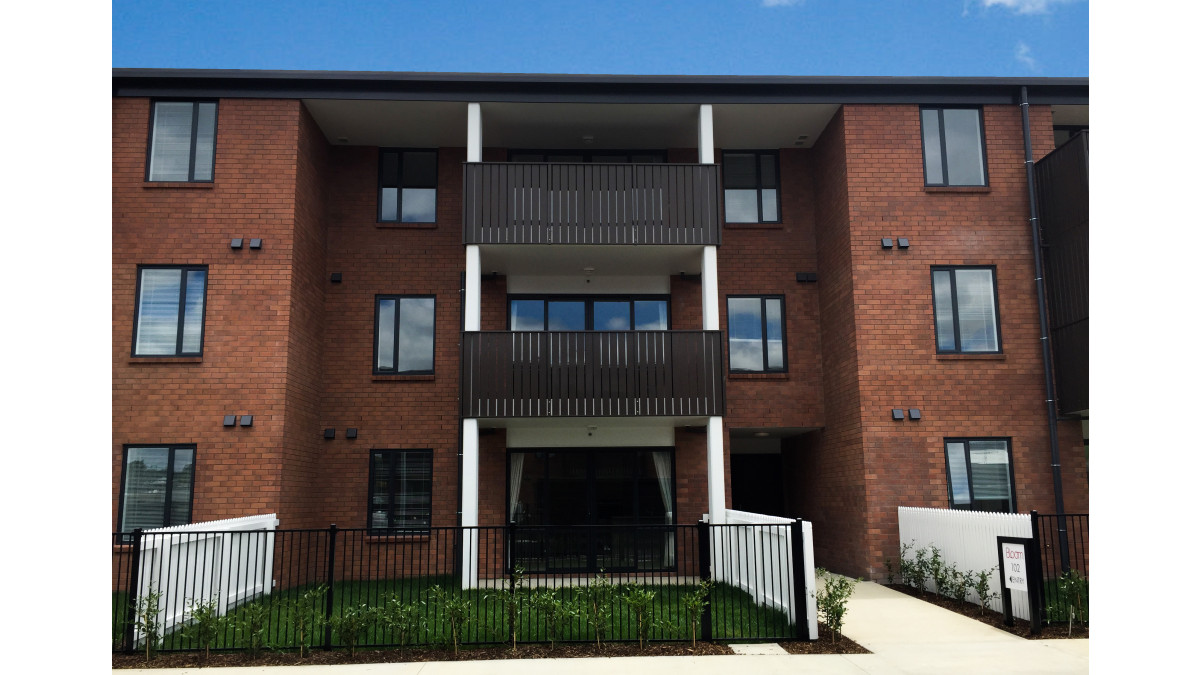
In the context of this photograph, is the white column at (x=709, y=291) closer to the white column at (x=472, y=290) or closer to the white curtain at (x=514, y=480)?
the white column at (x=472, y=290)

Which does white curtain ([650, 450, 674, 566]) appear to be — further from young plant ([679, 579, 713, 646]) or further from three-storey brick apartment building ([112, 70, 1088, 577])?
young plant ([679, 579, 713, 646])

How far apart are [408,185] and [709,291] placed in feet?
23.0

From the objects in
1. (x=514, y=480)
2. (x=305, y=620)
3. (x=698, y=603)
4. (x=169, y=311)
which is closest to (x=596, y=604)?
(x=698, y=603)

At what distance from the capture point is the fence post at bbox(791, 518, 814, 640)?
33.3 feet

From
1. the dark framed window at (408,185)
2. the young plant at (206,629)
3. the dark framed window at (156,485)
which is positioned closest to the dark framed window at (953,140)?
the dark framed window at (408,185)

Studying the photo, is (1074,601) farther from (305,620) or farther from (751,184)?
(751,184)

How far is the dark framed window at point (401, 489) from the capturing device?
17094mm

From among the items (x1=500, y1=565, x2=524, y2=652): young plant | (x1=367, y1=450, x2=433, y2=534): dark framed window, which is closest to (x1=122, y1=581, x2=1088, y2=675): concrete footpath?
(x1=500, y1=565, x2=524, y2=652): young plant

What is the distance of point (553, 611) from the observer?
9.84m

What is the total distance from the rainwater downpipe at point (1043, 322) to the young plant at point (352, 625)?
11.8 metres

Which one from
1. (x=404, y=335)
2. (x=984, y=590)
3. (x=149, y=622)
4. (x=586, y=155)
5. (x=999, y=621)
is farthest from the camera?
(x=586, y=155)

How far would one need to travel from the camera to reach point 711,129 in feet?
54.4

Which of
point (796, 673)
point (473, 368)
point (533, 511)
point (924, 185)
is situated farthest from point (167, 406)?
point (924, 185)
